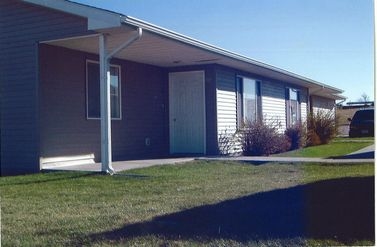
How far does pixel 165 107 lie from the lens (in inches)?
534

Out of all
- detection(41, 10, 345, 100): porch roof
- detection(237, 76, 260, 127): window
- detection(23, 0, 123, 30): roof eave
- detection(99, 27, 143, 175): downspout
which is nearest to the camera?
detection(23, 0, 123, 30): roof eave

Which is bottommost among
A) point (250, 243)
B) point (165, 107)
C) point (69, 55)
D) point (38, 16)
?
point (250, 243)

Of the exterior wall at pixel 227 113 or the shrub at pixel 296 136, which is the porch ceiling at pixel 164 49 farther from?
the shrub at pixel 296 136

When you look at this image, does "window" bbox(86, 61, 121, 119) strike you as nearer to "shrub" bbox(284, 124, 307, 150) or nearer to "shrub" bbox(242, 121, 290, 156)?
"shrub" bbox(242, 121, 290, 156)

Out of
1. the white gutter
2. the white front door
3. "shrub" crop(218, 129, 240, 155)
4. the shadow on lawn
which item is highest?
the white gutter

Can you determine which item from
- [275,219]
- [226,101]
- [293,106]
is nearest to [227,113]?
[226,101]

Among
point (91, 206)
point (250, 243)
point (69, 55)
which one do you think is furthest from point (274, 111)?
point (250, 243)

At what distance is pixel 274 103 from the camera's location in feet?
55.9

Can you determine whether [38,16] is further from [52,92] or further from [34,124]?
[34,124]

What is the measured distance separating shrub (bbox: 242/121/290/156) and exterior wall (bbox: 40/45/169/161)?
231 centimetres

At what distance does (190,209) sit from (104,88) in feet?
13.5

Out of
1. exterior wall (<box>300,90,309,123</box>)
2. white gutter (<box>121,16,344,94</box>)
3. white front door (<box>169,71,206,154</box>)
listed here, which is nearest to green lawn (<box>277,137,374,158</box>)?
white front door (<box>169,71,206,154</box>)

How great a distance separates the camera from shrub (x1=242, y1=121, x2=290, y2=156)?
13.2m

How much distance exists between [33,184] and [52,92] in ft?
8.68
